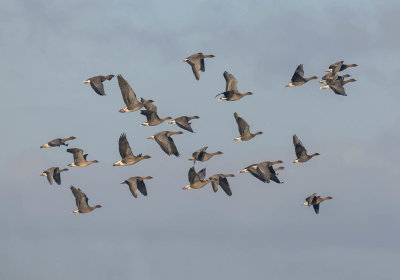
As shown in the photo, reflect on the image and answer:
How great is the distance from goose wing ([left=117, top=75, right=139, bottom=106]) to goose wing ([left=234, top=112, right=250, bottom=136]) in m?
8.19

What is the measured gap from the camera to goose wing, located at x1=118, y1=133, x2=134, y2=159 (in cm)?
8969

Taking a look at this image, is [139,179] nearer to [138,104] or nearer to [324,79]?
[138,104]

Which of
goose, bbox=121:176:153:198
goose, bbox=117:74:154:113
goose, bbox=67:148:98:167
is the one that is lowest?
goose, bbox=121:176:153:198

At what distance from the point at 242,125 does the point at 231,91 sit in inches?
116

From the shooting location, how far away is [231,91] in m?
93.8

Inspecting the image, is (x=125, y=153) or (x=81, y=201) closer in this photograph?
(x=125, y=153)

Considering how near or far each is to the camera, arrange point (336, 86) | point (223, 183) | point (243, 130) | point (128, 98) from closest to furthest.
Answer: point (128, 98), point (243, 130), point (336, 86), point (223, 183)

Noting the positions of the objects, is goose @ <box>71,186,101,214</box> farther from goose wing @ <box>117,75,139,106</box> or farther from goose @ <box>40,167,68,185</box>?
goose wing @ <box>117,75,139,106</box>

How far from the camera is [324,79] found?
95.6m

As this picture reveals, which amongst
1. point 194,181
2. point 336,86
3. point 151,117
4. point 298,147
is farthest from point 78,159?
point 336,86

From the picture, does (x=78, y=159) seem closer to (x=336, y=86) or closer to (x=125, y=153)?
(x=125, y=153)

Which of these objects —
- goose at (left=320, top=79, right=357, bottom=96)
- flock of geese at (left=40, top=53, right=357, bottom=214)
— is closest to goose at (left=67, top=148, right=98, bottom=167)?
flock of geese at (left=40, top=53, right=357, bottom=214)

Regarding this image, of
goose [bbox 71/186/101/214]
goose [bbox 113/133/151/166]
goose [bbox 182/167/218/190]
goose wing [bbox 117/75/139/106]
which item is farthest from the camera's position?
goose [bbox 71/186/101/214]

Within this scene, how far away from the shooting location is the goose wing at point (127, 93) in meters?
87.9
